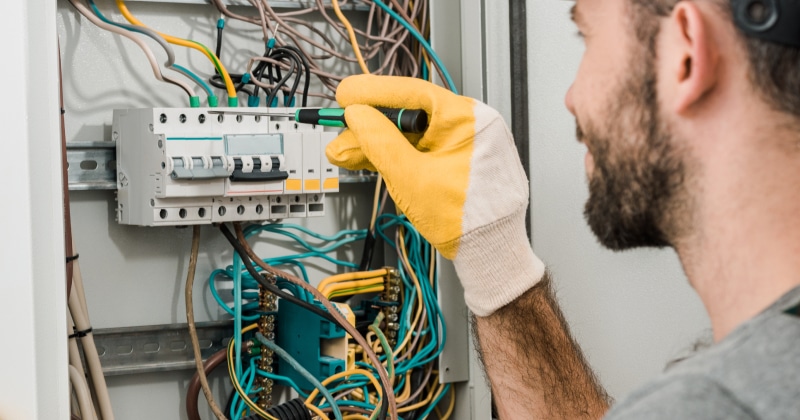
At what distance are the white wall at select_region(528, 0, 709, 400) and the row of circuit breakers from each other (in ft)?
1.21

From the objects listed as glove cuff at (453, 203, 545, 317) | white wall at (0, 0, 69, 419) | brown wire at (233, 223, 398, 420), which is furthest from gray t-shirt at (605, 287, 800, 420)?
brown wire at (233, 223, 398, 420)

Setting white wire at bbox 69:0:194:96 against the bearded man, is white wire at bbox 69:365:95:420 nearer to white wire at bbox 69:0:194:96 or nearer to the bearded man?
white wire at bbox 69:0:194:96

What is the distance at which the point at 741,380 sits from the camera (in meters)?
0.52

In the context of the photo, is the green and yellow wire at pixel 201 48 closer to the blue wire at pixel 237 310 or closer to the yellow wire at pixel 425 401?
the blue wire at pixel 237 310

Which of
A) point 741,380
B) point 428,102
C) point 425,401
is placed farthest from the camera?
point 425,401

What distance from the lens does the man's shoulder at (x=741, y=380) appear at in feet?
1.65

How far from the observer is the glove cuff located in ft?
3.70

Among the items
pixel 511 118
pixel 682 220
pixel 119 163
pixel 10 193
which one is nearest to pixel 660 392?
pixel 682 220

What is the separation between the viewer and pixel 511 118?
152cm

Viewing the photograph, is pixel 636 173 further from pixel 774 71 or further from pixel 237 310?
pixel 237 310

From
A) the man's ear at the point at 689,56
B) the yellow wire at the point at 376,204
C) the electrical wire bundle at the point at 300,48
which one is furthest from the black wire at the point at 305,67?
the man's ear at the point at 689,56

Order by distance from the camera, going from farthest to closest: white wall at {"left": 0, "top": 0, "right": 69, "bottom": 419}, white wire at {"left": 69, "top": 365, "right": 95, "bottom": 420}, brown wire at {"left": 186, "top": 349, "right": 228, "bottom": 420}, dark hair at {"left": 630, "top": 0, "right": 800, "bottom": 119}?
brown wire at {"left": 186, "top": 349, "right": 228, "bottom": 420} < white wire at {"left": 69, "top": 365, "right": 95, "bottom": 420} < white wall at {"left": 0, "top": 0, "right": 69, "bottom": 419} < dark hair at {"left": 630, "top": 0, "right": 800, "bottom": 119}

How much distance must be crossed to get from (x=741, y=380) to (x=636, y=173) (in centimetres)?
25

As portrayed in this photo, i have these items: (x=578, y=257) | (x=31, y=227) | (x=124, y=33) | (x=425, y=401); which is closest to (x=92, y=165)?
(x=124, y=33)
